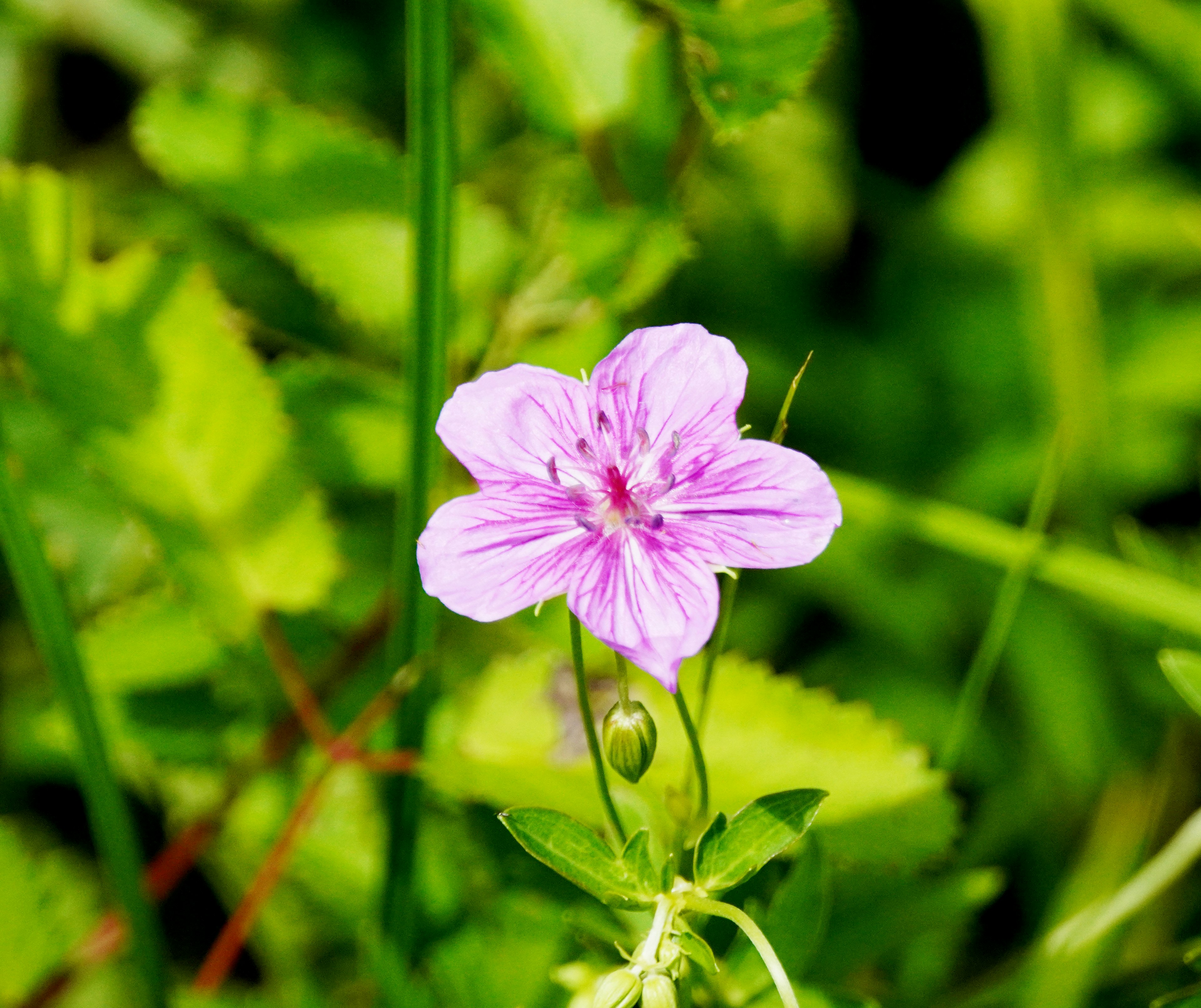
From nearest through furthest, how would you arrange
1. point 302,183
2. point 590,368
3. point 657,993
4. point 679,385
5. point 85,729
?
point 657,993
point 679,385
point 85,729
point 590,368
point 302,183

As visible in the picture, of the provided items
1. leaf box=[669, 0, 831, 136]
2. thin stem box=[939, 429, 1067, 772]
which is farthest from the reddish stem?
leaf box=[669, 0, 831, 136]

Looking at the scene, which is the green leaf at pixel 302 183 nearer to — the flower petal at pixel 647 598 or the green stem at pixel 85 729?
the green stem at pixel 85 729

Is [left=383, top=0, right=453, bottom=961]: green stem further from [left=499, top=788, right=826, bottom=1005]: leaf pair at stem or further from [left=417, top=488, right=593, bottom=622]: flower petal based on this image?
[left=499, top=788, right=826, bottom=1005]: leaf pair at stem

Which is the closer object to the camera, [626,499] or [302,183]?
[626,499]

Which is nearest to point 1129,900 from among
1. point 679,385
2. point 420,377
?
point 679,385

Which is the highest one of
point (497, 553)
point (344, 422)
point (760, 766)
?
point (497, 553)

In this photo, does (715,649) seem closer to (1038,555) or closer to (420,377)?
(420,377)
